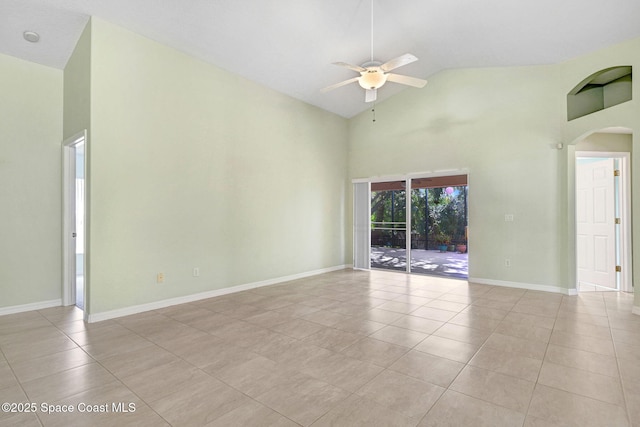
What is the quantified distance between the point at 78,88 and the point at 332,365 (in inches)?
174

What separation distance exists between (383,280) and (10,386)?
16.7 ft

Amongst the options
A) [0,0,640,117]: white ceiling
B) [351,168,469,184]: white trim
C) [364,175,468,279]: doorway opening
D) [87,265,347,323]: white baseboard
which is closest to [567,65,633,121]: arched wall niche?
[0,0,640,117]: white ceiling

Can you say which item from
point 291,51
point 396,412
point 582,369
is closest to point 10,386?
point 396,412

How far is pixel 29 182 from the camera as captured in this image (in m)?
4.13

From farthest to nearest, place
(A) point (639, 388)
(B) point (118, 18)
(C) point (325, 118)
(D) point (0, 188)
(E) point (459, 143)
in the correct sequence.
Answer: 1. (C) point (325, 118)
2. (E) point (459, 143)
3. (D) point (0, 188)
4. (B) point (118, 18)
5. (A) point (639, 388)

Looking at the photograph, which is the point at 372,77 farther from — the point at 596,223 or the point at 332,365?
the point at 596,223

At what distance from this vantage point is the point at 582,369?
8.18 ft

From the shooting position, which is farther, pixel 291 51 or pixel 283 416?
pixel 291 51

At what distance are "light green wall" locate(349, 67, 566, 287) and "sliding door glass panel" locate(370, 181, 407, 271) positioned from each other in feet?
1.83

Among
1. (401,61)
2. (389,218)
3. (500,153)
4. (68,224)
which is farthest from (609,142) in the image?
(68,224)

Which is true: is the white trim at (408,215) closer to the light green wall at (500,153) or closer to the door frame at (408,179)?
the door frame at (408,179)

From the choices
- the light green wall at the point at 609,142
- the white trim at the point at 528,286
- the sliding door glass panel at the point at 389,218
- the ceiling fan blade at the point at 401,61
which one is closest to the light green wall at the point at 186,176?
the sliding door glass panel at the point at 389,218

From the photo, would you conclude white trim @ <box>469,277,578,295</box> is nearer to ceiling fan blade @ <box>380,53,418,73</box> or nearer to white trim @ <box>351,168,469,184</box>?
white trim @ <box>351,168,469,184</box>

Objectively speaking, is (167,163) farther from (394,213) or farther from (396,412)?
(394,213)
